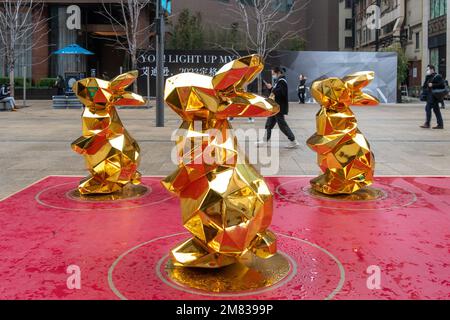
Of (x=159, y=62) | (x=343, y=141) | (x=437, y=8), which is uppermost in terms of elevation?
(x=437, y=8)

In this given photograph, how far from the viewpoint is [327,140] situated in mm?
6133

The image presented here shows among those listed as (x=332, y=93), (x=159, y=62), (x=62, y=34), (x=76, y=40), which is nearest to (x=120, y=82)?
(x=332, y=93)

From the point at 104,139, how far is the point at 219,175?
2.95m

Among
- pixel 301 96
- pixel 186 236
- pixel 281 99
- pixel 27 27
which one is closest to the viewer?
pixel 186 236

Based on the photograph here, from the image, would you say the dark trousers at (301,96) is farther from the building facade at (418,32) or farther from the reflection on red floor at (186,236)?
the reflection on red floor at (186,236)

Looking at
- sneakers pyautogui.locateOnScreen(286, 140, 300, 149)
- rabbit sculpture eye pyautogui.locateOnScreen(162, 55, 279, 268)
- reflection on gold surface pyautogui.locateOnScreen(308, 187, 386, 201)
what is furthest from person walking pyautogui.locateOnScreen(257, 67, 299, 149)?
rabbit sculpture eye pyautogui.locateOnScreen(162, 55, 279, 268)

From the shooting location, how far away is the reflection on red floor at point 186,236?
11.2ft

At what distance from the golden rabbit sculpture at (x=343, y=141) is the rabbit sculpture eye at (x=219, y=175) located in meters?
2.68

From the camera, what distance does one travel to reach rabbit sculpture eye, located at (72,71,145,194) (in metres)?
6.04

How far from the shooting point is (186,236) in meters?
4.67

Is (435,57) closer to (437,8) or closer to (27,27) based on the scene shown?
(437,8)

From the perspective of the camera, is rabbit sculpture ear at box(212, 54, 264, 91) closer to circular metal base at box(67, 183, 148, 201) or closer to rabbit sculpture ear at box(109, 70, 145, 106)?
rabbit sculpture ear at box(109, 70, 145, 106)

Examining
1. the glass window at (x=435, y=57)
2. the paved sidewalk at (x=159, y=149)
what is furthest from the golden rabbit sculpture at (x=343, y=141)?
the glass window at (x=435, y=57)

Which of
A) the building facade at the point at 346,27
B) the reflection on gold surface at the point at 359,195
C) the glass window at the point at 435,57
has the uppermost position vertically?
the building facade at the point at 346,27
